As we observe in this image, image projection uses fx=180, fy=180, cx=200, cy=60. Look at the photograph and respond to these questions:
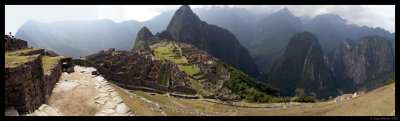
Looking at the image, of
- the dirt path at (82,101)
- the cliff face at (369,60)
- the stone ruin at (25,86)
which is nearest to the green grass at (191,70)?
the dirt path at (82,101)

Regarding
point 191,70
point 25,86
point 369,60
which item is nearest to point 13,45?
point 25,86

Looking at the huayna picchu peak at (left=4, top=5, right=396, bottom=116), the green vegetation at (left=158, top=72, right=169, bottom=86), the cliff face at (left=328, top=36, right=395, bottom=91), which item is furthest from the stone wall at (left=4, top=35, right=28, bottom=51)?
the cliff face at (left=328, top=36, right=395, bottom=91)

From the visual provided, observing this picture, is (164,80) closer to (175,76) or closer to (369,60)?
(175,76)

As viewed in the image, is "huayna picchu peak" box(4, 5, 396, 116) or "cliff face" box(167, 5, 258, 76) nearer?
"huayna picchu peak" box(4, 5, 396, 116)

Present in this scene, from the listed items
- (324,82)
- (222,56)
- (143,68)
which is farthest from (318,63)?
(143,68)

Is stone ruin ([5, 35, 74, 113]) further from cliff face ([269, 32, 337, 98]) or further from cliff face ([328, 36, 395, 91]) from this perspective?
cliff face ([328, 36, 395, 91])

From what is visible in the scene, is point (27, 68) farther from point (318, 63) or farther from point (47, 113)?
point (318, 63)
